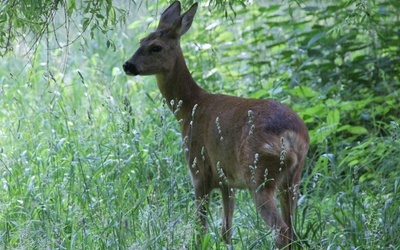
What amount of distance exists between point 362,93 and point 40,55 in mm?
3245

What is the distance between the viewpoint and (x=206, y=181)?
5.66 meters

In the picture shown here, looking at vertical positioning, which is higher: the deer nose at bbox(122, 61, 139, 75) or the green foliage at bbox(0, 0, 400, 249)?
the deer nose at bbox(122, 61, 139, 75)

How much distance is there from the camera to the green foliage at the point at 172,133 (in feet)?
16.3

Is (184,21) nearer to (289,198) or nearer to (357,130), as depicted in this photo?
(289,198)

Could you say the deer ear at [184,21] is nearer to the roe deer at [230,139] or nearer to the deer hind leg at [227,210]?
the roe deer at [230,139]

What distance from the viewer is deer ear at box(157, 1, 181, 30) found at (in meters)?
6.47

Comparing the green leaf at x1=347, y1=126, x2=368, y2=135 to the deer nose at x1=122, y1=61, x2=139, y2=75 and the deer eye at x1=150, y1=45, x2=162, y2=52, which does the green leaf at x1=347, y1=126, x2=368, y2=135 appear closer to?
the deer eye at x1=150, y1=45, x2=162, y2=52

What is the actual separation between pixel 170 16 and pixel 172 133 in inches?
39.1

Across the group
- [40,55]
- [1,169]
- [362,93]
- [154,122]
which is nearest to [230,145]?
[1,169]

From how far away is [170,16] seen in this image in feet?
21.4

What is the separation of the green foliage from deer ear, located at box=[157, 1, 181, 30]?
0.30 m

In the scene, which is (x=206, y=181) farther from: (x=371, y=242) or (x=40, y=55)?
(x=40, y=55)

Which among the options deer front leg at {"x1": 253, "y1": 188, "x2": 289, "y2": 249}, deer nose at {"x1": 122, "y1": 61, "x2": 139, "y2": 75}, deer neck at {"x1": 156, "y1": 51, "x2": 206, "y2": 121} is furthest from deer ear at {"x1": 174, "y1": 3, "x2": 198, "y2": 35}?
deer front leg at {"x1": 253, "y1": 188, "x2": 289, "y2": 249}

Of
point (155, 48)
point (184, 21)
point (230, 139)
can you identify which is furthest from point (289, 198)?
point (184, 21)
